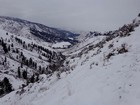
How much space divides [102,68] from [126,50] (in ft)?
8.70

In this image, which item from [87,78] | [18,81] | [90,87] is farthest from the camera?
[18,81]

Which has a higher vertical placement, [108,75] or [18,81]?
[108,75]

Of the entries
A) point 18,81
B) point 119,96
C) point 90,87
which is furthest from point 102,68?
point 18,81

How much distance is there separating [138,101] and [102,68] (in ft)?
21.2

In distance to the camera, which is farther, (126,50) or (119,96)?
(126,50)

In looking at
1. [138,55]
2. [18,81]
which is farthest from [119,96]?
[18,81]

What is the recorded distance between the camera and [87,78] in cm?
1794

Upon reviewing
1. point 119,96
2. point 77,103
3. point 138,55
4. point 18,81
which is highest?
point 138,55

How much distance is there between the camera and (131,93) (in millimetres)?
12773

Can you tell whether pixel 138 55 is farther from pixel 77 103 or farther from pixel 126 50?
pixel 77 103

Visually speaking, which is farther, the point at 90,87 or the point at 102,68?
the point at 102,68

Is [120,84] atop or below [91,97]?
atop

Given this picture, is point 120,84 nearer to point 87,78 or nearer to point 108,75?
point 108,75

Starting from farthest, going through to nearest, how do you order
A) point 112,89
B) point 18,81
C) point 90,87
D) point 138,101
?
point 18,81, point 90,87, point 112,89, point 138,101
